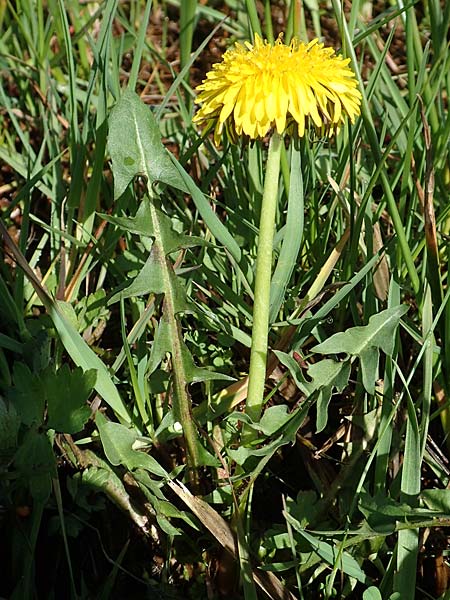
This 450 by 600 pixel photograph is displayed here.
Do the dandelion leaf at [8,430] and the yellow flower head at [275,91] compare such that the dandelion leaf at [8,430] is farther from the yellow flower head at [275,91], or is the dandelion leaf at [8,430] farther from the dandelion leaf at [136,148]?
the yellow flower head at [275,91]

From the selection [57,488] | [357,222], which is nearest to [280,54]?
[357,222]

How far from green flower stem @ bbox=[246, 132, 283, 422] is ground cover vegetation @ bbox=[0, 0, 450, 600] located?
0.10 ft

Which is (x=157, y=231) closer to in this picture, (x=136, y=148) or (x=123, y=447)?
(x=136, y=148)

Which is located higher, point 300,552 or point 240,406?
point 240,406

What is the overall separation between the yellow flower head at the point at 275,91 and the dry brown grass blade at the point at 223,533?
51 centimetres

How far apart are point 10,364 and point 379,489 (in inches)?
26.9

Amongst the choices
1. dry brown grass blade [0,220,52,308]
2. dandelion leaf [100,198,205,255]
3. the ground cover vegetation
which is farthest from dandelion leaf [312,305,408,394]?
dry brown grass blade [0,220,52,308]

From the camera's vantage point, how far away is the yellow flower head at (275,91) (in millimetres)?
838

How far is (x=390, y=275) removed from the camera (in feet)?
3.99

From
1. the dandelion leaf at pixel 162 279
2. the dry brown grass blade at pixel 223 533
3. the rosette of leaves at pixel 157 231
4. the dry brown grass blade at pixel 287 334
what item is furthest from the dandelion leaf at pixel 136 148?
the dry brown grass blade at pixel 223 533

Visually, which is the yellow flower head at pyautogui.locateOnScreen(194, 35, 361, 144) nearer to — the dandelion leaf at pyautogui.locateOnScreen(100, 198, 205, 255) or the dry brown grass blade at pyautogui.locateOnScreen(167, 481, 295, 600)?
the dandelion leaf at pyautogui.locateOnScreen(100, 198, 205, 255)

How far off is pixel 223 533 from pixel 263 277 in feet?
1.21

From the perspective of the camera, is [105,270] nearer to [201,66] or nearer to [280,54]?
[280,54]

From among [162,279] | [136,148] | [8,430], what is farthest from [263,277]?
[8,430]
